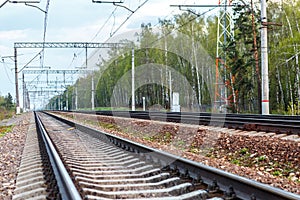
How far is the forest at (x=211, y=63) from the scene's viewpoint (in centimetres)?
3316

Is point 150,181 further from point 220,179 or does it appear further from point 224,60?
point 224,60

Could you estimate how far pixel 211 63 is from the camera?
154 feet

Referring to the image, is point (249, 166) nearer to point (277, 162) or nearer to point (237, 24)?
point (277, 162)

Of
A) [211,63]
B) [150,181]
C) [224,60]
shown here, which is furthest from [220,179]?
[211,63]

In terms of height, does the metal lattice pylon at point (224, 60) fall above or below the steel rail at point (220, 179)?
above

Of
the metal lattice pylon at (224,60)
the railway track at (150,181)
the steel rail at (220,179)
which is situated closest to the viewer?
the steel rail at (220,179)

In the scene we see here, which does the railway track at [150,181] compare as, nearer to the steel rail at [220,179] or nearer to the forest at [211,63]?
the steel rail at [220,179]

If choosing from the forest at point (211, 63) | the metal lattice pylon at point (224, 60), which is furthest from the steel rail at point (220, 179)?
the metal lattice pylon at point (224, 60)

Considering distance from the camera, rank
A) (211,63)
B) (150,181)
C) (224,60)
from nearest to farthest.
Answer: (150,181) < (224,60) < (211,63)

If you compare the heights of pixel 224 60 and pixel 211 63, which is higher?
pixel 211 63

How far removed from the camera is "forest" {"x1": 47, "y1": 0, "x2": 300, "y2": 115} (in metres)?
33.2

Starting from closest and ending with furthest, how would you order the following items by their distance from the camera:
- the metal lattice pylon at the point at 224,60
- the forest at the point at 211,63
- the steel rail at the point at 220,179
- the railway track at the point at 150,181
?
the steel rail at the point at 220,179 < the railway track at the point at 150,181 < the metal lattice pylon at the point at 224,60 < the forest at the point at 211,63

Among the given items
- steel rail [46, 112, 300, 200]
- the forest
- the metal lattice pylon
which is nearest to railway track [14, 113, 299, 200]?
steel rail [46, 112, 300, 200]

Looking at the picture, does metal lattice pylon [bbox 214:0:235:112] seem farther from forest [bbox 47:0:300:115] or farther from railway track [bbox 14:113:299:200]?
railway track [bbox 14:113:299:200]
